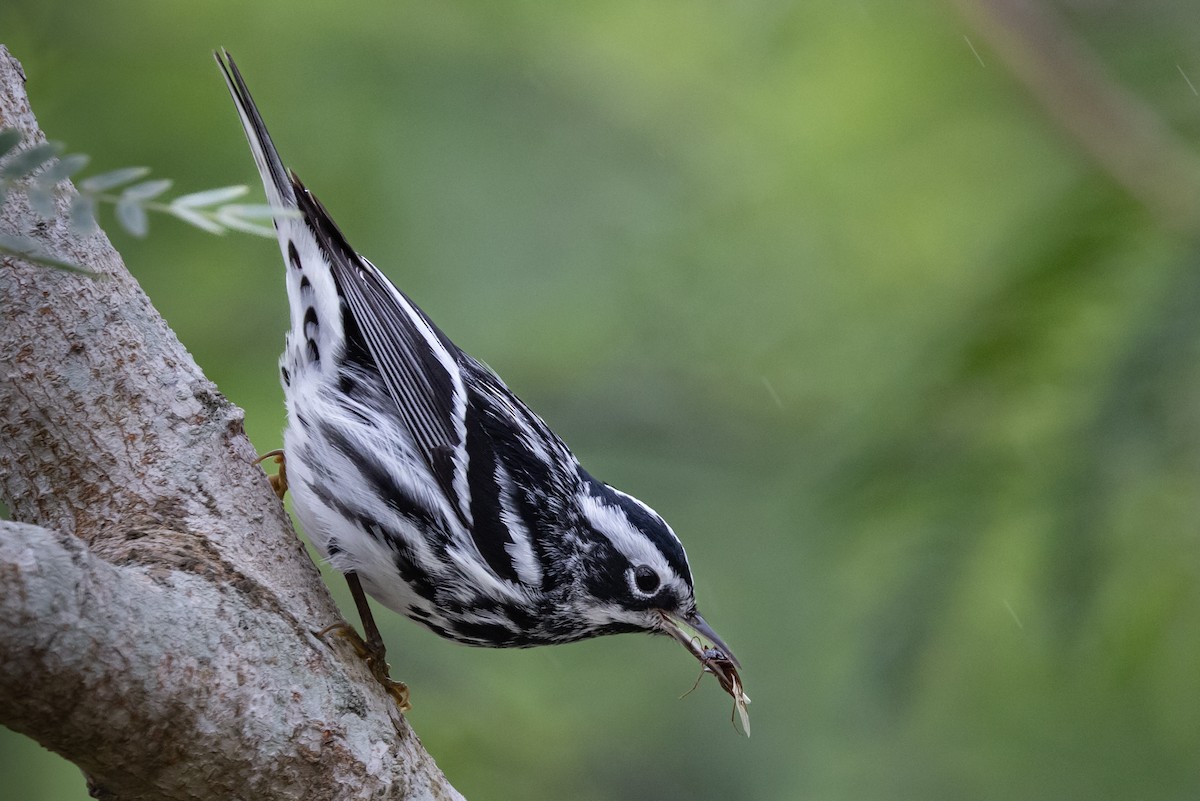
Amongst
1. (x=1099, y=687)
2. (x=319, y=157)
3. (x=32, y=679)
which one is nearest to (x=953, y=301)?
(x=1099, y=687)

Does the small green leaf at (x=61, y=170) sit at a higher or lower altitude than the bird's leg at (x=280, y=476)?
lower

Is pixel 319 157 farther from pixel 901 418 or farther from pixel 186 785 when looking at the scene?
pixel 186 785

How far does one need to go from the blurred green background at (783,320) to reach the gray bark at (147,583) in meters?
1.84

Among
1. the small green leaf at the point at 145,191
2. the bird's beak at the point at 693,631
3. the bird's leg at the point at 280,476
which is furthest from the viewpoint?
the bird's beak at the point at 693,631

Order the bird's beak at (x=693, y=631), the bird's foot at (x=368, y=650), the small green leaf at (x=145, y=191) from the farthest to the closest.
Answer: the bird's beak at (x=693, y=631)
the bird's foot at (x=368, y=650)
the small green leaf at (x=145, y=191)

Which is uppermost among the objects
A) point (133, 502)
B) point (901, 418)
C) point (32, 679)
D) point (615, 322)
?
point (615, 322)

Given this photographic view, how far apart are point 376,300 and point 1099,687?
2.86m

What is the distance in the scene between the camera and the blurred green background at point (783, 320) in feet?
12.0

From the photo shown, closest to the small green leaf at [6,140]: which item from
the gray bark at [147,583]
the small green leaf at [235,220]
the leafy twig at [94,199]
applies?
the leafy twig at [94,199]

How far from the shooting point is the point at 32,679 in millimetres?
1968

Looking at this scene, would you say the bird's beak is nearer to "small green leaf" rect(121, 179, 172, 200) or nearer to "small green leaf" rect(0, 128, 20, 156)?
"small green leaf" rect(121, 179, 172, 200)

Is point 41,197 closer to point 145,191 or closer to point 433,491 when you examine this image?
point 145,191

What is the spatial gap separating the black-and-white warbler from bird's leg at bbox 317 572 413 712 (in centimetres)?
2

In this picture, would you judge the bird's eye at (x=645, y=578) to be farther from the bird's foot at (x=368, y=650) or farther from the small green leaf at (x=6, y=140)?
the small green leaf at (x=6, y=140)
